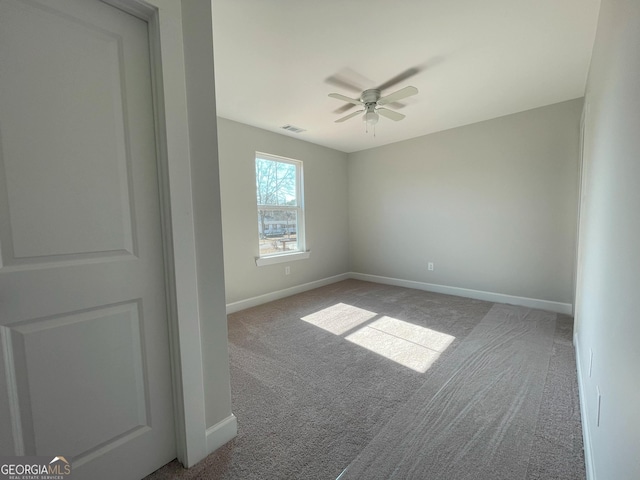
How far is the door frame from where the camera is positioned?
1.14 meters

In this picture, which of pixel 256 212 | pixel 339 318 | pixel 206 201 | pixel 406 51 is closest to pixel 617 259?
pixel 206 201

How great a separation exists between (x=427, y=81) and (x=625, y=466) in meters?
2.70

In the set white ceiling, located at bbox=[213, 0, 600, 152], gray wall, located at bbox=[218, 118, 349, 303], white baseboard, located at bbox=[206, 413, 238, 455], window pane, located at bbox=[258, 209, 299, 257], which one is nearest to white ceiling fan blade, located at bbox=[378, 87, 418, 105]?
white ceiling, located at bbox=[213, 0, 600, 152]

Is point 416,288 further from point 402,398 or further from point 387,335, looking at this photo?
point 402,398

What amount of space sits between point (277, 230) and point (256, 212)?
0.49 meters

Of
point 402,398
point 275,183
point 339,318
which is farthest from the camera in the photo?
point 275,183

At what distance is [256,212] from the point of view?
368 centimetres

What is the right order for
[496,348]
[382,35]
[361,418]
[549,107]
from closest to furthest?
[361,418] < [382,35] < [496,348] < [549,107]

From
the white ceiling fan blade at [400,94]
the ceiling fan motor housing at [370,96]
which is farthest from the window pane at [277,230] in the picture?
the white ceiling fan blade at [400,94]

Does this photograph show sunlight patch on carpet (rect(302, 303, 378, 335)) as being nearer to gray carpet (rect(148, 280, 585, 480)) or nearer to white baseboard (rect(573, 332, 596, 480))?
gray carpet (rect(148, 280, 585, 480))

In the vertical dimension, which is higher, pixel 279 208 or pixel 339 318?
pixel 279 208

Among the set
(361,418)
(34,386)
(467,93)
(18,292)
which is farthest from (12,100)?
(467,93)

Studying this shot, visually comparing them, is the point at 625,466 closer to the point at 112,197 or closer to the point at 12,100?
the point at 112,197

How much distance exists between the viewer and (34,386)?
0.96 metres
